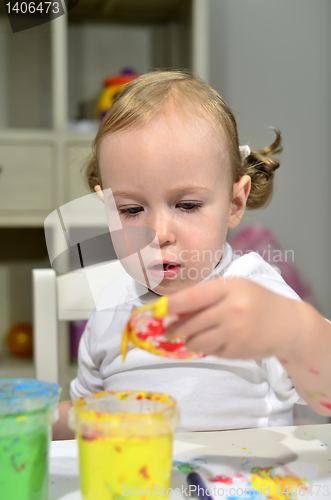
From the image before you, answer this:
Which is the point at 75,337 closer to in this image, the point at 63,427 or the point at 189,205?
the point at 63,427

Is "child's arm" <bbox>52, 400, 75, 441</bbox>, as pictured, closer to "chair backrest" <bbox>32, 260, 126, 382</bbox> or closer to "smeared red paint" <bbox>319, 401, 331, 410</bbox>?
"chair backrest" <bbox>32, 260, 126, 382</bbox>

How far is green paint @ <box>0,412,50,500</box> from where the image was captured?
0.34m

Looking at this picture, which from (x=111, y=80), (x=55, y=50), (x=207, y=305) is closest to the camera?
(x=207, y=305)

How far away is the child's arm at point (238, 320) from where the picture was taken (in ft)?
1.09

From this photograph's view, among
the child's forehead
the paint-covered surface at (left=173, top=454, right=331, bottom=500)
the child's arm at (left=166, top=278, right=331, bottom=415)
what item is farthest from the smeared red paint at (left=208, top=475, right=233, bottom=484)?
the child's forehead

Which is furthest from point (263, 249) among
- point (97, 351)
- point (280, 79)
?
point (97, 351)

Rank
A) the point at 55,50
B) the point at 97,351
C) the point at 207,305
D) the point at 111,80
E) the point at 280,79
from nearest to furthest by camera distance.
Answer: the point at 207,305 < the point at 97,351 < the point at 55,50 < the point at 111,80 < the point at 280,79

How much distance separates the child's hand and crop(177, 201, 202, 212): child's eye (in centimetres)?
27

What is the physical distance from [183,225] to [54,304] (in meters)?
0.27

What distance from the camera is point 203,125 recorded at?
65cm

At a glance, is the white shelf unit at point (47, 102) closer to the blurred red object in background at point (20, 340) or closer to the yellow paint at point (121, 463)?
the blurred red object in background at point (20, 340)

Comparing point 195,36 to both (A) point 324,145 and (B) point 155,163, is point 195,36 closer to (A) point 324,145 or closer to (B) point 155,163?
(A) point 324,145

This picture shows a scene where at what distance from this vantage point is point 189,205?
24.8 inches

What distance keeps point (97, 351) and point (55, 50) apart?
1057mm
